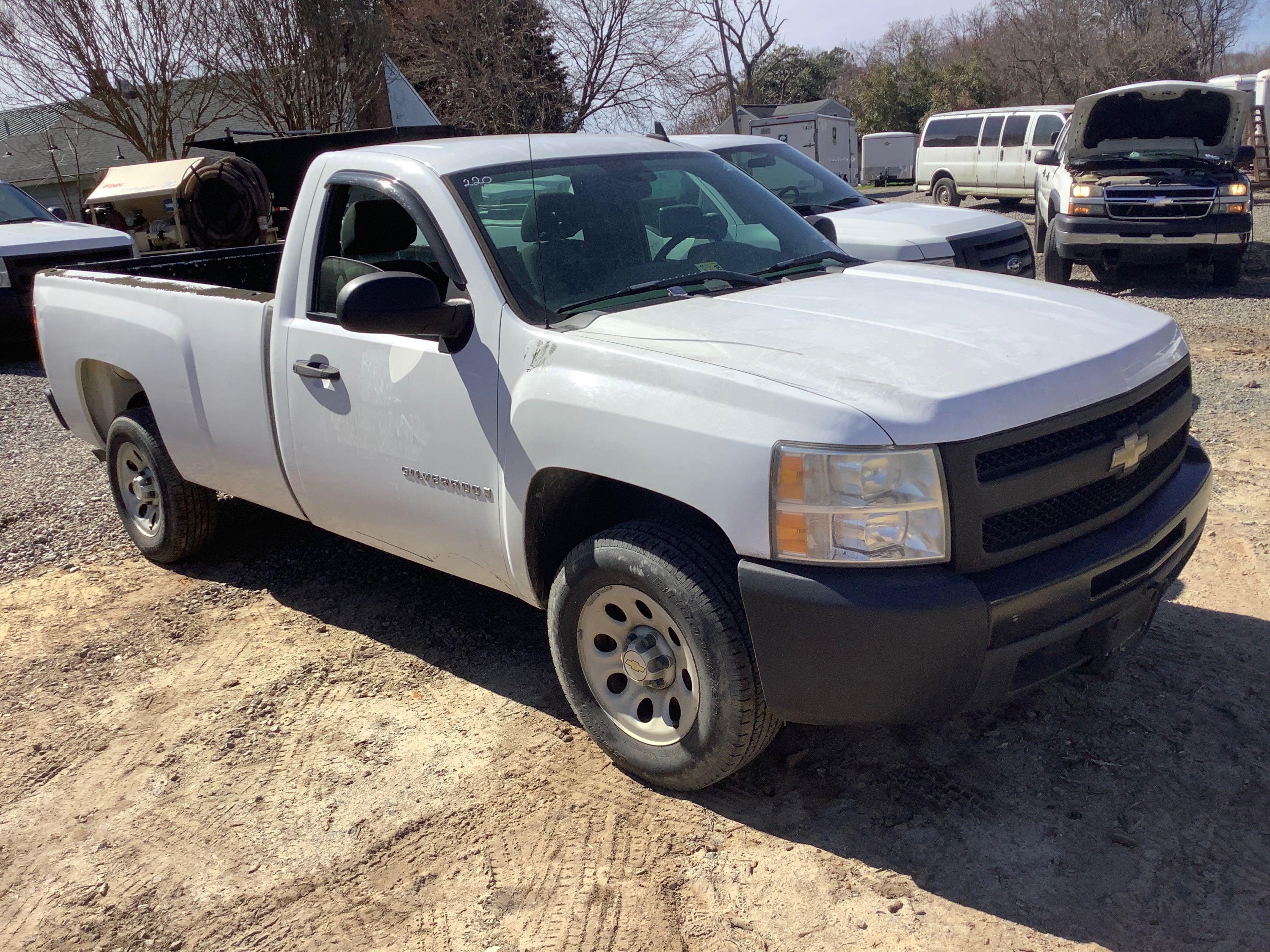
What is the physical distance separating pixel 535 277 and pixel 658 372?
792mm

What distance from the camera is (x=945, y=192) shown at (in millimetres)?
23672

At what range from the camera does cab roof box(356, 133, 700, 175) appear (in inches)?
152

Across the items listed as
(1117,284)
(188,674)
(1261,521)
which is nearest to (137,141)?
(1117,284)

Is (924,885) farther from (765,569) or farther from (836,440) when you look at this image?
(836,440)

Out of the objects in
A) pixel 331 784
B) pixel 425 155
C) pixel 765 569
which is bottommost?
pixel 331 784

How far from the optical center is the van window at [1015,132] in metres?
21.2

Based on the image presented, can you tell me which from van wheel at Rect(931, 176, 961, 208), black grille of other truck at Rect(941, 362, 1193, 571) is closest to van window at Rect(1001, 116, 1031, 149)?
van wheel at Rect(931, 176, 961, 208)

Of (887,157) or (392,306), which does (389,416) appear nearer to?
(392,306)

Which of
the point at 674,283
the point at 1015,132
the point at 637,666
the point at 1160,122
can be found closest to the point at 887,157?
the point at 1015,132

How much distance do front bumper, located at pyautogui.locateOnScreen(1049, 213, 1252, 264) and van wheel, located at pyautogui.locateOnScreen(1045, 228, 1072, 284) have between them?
12.0 inches

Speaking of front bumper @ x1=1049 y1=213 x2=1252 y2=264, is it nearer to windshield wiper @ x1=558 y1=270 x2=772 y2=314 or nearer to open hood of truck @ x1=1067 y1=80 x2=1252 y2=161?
open hood of truck @ x1=1067 y1=80 x2=1252 y2=161

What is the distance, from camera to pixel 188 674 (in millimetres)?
4367

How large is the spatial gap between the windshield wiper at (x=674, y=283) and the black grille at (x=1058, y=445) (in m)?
1.24

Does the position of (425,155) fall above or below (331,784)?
above
